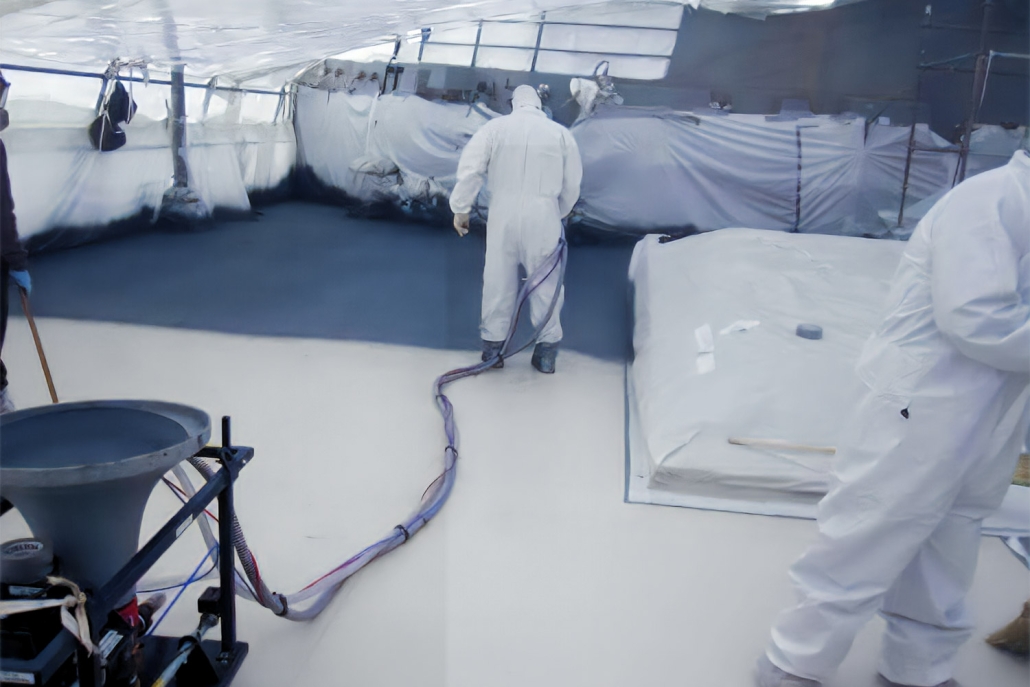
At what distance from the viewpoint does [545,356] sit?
234cm

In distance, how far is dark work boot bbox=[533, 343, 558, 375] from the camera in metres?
2.31

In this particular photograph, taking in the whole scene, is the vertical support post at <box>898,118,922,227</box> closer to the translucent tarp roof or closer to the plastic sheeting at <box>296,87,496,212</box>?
the translucent tarp roof

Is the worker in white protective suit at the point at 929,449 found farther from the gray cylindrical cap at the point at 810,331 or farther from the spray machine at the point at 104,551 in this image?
the spray machine at the point at 104,551

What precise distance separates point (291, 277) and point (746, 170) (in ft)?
4.34

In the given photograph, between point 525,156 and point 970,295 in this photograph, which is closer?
point 970,295

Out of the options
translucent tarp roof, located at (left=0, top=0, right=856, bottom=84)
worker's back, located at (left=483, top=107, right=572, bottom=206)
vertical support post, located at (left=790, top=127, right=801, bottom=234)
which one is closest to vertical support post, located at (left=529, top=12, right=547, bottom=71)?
translucent tarp roof, located at (left=0, top=0, right=856, bottom=84)

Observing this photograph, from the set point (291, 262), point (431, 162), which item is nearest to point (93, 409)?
point (291, 262)

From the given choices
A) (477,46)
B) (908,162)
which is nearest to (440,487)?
(477,46)

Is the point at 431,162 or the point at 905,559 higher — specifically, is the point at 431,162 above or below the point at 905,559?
above

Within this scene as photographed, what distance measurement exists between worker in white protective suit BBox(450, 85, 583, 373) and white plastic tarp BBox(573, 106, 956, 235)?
8 cm

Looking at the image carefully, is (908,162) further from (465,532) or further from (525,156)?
(465,532)

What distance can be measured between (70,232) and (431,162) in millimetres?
1037

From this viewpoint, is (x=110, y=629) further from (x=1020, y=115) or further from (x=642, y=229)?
(x=1020, y=115)

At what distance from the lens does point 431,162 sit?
2131 millimetres
